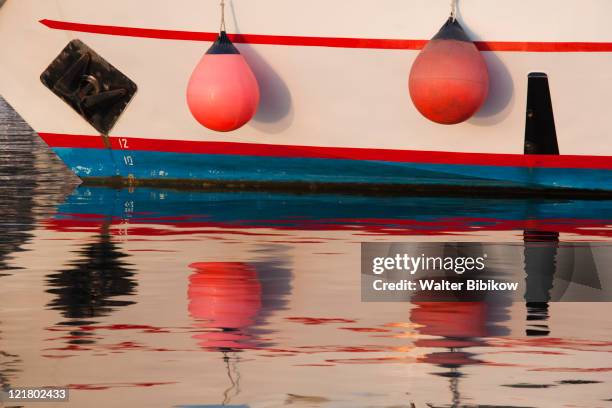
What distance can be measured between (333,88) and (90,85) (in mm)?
2302

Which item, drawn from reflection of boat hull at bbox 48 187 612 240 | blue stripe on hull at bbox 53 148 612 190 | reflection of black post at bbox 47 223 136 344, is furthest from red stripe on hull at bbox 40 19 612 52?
reflection of black post at bbox 47 223 136 344

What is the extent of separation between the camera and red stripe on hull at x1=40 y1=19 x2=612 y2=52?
11711 millimetres

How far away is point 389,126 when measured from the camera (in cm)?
1227

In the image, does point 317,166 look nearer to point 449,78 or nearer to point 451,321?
point 449,78

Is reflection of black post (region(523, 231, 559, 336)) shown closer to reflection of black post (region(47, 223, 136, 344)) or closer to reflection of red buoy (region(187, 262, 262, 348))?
reflection of red buoy (region(187, 262, 262, 348))

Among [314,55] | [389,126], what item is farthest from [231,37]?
[389,126]

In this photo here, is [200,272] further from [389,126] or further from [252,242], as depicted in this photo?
[389,126]

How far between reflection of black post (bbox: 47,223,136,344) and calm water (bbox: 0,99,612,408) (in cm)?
2

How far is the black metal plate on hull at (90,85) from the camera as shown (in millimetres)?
12734

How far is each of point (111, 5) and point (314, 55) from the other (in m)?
1.86

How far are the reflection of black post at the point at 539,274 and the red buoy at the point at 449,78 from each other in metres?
1.65

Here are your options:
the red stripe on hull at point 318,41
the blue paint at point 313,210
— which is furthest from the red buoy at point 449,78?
the blue paint at point 313,210

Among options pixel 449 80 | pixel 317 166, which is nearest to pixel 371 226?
pixel 449 80

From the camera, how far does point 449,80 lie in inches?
452
